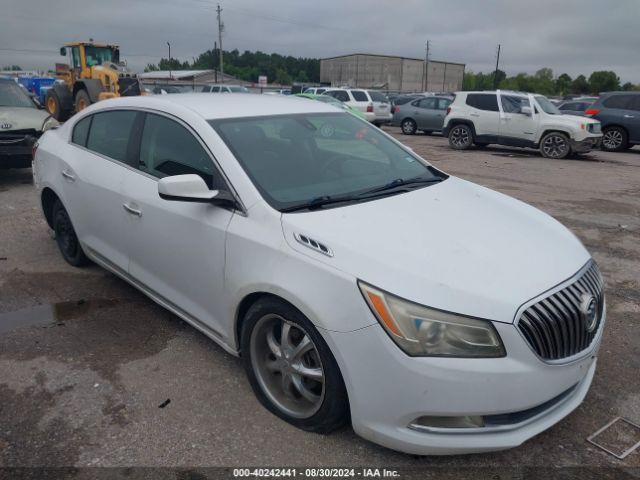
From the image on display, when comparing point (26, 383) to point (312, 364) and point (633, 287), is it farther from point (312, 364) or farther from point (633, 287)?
point (633, 287)

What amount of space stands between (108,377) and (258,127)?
180cm

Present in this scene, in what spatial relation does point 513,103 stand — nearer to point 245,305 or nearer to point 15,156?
point 15,156

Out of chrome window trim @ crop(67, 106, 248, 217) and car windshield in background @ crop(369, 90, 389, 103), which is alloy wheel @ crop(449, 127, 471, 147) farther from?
chrome window trim @ crop(67, 106, 248, 217)

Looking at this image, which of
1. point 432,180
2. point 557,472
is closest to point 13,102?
point 432,180

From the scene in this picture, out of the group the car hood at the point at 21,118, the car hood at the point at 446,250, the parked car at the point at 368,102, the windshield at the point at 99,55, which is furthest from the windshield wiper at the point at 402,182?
the windshield at the point at 99,55

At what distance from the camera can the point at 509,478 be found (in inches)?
94.5

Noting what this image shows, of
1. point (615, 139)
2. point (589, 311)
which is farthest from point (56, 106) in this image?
point (589, 311)

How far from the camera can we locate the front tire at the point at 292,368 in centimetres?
246

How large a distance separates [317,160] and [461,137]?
1345 centimetres

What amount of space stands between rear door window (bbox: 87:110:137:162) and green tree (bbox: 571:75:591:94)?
312ft

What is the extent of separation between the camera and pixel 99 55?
2097cm

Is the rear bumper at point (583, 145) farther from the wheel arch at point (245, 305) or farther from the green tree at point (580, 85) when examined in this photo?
the green tree at point (580, 85)

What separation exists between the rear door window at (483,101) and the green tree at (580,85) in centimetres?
8191

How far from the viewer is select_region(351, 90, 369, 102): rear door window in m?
21.7
